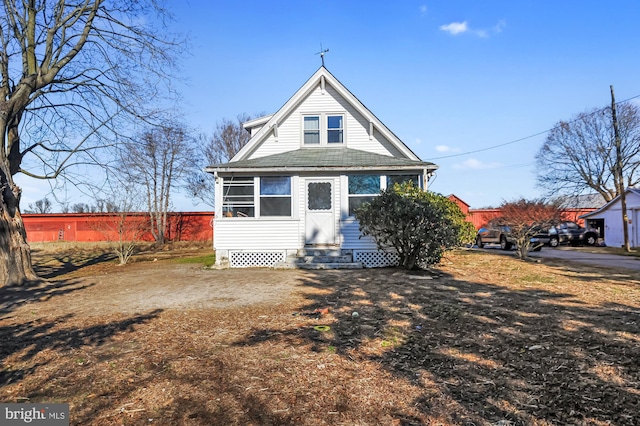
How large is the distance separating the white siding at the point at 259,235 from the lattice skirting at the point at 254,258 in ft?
0.61

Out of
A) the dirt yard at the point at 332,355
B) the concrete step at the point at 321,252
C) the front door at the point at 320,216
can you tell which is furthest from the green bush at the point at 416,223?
the dirt yard at the point at 332,355

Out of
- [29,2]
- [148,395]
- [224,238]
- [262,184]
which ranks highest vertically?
[29,2]

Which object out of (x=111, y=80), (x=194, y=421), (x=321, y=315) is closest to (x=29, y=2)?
(x=111, y=80)

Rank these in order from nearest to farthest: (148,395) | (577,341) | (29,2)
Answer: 1. (148,395)
2. (577,341)
3. (29,2)

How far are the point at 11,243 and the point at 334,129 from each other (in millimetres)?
11184

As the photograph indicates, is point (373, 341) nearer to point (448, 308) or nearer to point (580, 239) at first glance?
point (448, 308)

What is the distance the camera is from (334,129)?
14875 millimetres

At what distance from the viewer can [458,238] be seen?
1048 cm

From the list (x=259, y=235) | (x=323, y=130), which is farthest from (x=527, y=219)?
(x=259, y=235)

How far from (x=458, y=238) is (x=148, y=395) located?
9.04 metres

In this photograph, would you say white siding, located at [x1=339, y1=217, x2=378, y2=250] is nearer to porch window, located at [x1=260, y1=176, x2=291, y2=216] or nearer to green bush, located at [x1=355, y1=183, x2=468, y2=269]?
green bush, located at [x1=355, y1=183, x2=468, y2=269]

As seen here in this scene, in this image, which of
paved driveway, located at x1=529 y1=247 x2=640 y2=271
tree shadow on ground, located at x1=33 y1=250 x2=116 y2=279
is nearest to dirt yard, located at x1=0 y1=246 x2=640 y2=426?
paved driveway, located at x1=529 y1=247 x2=640 y2=271

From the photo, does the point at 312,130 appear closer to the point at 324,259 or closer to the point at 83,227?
the point at 324,259

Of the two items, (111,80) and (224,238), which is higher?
(111,80)
